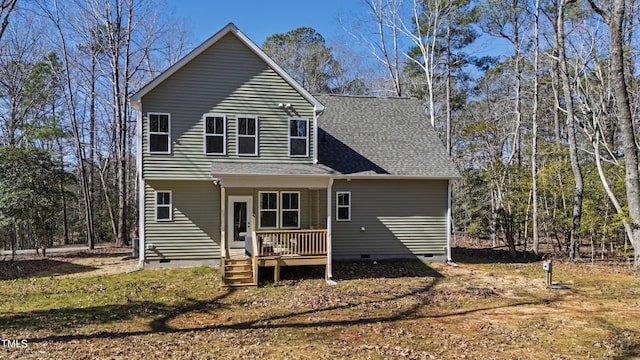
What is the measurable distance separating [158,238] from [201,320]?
562 cm

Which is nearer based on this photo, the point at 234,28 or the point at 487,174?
the point at 234,28

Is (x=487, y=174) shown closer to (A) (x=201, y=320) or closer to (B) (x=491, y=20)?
(B) (x=491, y=20)

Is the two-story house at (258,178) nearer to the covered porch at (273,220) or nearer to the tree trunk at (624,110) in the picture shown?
the covered porch at (273,220)

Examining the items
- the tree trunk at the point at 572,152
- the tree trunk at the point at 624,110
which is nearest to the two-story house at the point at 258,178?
the tree trunk at the point at 624,110

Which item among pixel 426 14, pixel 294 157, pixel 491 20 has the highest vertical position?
pixel 426 14

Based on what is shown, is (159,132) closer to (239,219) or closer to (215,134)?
(215,134)

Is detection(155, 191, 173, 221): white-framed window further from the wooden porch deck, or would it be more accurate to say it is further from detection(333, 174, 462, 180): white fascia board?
detection(333, 174, 462, 180): white fascia board

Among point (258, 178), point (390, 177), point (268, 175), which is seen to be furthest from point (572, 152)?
point (258, 178)

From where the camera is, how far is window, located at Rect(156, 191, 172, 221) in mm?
13180

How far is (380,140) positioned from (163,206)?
8701mm

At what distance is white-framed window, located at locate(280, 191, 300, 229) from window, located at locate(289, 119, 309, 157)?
60.8 inches

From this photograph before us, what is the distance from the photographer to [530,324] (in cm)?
841

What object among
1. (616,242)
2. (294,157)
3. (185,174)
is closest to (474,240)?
(616,242)

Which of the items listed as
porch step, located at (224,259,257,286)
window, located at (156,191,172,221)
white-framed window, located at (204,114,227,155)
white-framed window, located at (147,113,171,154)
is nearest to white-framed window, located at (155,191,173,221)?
window, located at (156,191,172,221)
